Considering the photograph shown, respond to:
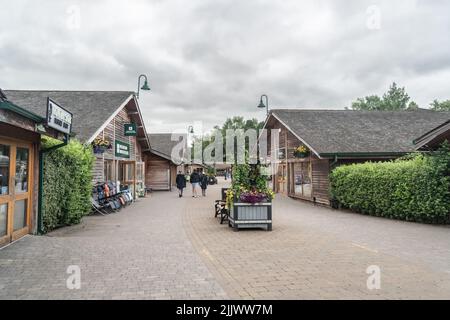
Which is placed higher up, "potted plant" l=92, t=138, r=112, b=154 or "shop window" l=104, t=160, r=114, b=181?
"potted plant" l=92, t=138, r=112, b=154

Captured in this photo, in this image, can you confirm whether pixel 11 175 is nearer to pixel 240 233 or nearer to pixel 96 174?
pixel 240 233

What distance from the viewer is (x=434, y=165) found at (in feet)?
32.4

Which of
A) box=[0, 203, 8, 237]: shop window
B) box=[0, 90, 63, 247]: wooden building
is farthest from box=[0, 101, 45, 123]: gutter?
box=[0, 203, 8, 237]: shop window

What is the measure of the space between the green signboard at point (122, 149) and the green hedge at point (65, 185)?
6.48 meters

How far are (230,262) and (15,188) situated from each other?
4.93m

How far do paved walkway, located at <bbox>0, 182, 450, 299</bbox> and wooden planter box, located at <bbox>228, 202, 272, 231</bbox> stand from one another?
0.26 meters

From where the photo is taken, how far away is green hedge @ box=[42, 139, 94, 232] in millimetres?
8586

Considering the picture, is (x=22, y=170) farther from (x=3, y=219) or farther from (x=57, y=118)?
(x=57, y=118)

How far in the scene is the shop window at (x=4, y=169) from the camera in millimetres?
6730

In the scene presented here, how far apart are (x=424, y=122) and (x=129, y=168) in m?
17.9

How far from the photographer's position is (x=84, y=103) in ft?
57.5

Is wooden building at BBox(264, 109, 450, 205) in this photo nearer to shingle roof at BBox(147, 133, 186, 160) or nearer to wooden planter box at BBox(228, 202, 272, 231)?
wooden planter box at BBox(228, 202, 272, 231)

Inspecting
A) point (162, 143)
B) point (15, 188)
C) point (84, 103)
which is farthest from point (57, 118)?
point (162, 143)

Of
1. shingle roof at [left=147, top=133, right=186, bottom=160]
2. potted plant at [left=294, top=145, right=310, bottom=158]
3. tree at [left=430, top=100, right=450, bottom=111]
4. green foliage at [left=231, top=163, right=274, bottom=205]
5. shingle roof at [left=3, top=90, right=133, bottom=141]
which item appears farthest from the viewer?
tree at [left=430, top=100, right=450, bottom=111]
